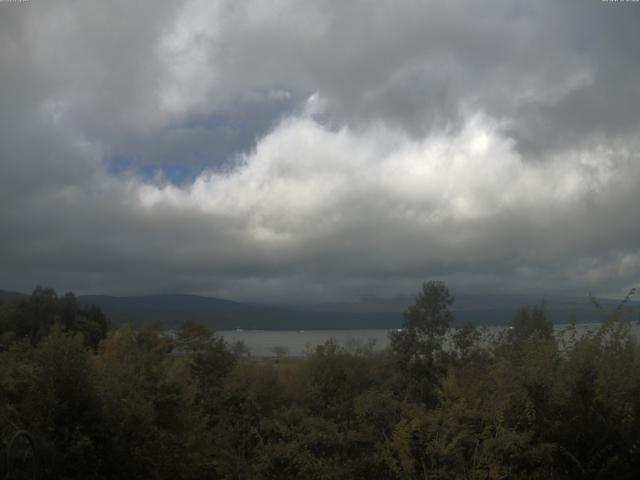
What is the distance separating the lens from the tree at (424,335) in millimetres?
31069

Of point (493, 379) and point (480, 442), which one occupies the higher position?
point (493, 379)

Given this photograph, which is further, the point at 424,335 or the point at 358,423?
the point at 424,335

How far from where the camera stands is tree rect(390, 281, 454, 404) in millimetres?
31069

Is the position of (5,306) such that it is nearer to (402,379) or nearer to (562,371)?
(402,379)

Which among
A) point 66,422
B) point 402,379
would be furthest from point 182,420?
point 402,379

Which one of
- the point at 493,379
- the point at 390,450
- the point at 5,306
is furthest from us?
the point at 5,306

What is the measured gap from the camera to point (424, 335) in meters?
32.6

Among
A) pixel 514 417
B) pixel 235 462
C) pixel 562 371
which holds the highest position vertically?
pixel 562 371

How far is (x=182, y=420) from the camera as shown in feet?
52.3

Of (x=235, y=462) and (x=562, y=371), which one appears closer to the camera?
(x=562, y=371)

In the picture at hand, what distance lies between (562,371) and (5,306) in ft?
159

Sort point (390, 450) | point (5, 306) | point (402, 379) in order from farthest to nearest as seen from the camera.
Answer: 1. point (5, 306)
2. point (402, 379)
3. point (390, 450)

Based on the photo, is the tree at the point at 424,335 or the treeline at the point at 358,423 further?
the tree at the point at 424,335

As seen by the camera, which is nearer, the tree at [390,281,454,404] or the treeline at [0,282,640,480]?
the treeline at [0,282,640,480]
